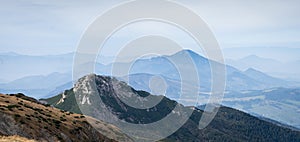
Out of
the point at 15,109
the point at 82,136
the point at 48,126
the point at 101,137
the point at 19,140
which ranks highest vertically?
the point at 19,140

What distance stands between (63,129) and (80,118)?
31056 millimetres

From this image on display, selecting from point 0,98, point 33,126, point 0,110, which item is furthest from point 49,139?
point 0,98

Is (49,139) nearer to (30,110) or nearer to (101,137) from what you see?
(30,110)

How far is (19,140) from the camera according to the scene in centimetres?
4344

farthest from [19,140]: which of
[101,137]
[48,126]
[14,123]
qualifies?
[101,137]

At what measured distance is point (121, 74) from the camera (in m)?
131

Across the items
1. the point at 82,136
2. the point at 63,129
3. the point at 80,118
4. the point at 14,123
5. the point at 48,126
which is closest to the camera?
the point at 14,123

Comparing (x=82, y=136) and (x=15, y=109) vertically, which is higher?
(x=15, y=109)

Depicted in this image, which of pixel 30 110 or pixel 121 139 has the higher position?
pixel 30 110

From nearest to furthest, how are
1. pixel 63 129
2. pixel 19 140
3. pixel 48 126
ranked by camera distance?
pixel 19 140, pixel 48 126, pixel 63 129

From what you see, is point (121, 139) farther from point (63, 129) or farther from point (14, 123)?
point (14, 123)

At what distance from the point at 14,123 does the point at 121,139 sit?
59.2 metres

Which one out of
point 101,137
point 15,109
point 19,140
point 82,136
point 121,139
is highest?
point 19,140

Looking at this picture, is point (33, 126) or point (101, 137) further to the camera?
point (101, 137)
